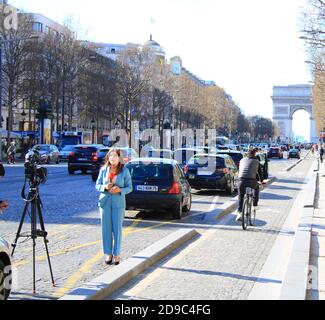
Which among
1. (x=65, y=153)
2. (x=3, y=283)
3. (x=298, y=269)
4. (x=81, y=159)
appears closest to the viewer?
(x=3, y=283)

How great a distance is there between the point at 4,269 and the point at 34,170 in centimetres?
139

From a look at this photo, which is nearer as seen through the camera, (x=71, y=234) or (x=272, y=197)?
(x=71, y=234)

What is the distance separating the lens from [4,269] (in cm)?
634

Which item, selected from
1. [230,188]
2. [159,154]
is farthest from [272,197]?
[159,154]

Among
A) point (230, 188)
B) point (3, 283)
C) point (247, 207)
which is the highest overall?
point (247, 207)

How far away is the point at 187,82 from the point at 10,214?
253 ft

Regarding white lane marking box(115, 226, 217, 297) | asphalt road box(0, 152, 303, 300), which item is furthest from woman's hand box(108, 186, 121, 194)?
white lane marking box(115, 226, 217, 297)

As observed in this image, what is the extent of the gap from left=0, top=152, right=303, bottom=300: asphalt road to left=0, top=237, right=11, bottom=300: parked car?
380 millimetres

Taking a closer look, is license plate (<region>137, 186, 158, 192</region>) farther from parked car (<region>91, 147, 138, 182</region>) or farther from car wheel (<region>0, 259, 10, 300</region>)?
parked car (<region>91, 147, 138, 182</region>)

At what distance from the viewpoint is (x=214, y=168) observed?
71.2 feet

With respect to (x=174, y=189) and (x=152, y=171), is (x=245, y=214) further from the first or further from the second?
(x=152, y=171)

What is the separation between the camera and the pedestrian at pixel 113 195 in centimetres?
831

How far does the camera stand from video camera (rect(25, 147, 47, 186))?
7227mm
